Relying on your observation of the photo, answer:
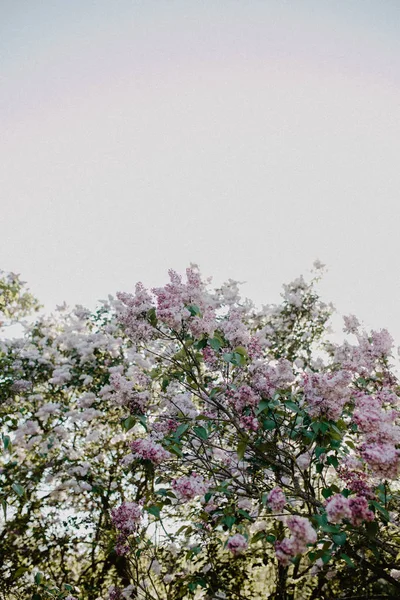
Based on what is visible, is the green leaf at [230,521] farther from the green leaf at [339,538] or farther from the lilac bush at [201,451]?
the green leaf at [339,538]

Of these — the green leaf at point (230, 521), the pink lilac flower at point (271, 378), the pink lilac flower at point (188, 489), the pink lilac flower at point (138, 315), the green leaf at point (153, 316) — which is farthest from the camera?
the pink lilac flower at point (138, 315)

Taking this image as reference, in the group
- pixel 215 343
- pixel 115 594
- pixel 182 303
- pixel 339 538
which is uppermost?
pixel 182 303

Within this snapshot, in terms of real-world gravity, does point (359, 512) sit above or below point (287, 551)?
above

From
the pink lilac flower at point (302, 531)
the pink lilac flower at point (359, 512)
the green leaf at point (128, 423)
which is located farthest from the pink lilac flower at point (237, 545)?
the green leaf at point (128, 423)

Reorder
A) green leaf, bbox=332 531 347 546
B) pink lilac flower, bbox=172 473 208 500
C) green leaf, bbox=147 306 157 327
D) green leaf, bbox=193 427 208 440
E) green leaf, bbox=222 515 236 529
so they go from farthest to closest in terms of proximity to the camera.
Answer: green leaf, bbox=147 306 157 327
green leaf, bbox=193 427 208 440
pink lilac flower, bbox=172 473 208 500
green leaf, bbox=222 515 236 529
green leaf, bbox=332 531 347 546

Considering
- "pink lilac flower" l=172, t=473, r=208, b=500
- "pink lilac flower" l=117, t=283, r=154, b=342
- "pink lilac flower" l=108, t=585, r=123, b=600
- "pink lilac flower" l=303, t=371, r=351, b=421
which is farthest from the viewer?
"pink lilac flower" l=108, t=585, r=123, b=600

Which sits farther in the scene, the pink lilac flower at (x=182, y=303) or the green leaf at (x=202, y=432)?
the pink lilac flower at (x=182, y=303)

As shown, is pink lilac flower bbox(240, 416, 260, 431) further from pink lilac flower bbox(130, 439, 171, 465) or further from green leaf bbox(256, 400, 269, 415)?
pink lilac flower bbox(130, 439, 171, 465)

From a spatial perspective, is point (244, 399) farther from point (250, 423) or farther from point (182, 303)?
point (182, 303)

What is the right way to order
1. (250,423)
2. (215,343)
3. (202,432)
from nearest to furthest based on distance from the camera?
1. (202,432)
2. (250,423)
3. (215,343)

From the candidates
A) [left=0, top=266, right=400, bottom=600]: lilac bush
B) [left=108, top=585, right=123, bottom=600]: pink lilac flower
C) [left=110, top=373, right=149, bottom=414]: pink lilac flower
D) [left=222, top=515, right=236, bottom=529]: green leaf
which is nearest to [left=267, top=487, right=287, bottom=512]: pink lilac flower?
[left=0, top=266, right=400, bottom=600]: lilac bush

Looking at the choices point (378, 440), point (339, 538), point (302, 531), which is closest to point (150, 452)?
point (302, 531)

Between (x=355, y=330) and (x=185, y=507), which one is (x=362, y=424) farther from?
(x=185, y=507)

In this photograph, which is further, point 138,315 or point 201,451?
point 201,451
